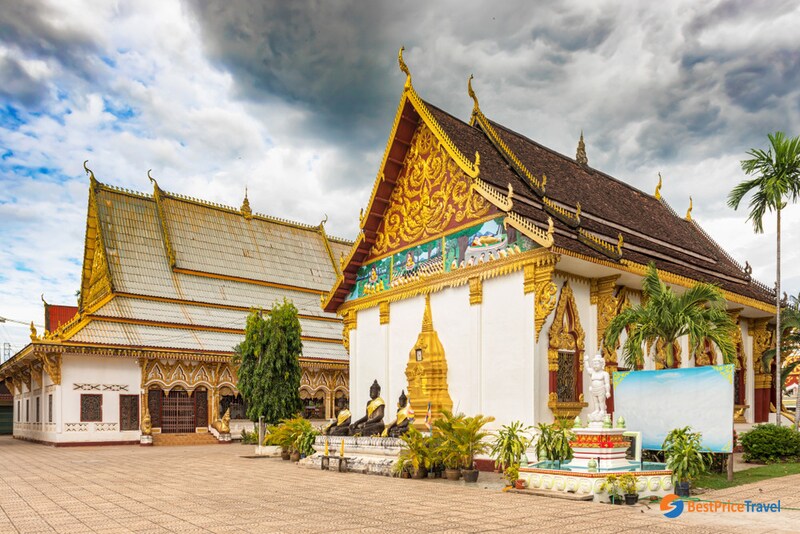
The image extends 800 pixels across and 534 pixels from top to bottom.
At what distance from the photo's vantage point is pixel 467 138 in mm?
17250

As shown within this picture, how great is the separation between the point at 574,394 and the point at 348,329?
768 centimetres

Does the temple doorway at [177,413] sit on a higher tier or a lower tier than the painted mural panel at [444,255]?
lower

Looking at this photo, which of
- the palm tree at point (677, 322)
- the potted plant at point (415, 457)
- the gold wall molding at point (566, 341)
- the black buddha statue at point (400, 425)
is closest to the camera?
the palm tree at point (677, 322)

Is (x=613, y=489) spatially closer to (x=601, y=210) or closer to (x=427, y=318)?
(x=427, y=318)

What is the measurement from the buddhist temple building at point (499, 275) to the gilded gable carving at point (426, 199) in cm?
4

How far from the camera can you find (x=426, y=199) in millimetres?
17016

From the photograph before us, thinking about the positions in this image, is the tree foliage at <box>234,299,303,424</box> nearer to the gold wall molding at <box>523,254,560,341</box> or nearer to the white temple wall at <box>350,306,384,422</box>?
the white temple wall at <box>350,306,384,422</box>

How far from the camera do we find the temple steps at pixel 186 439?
25.3 metres

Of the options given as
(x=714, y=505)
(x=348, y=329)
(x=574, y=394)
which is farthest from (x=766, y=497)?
(x=348, y=329)

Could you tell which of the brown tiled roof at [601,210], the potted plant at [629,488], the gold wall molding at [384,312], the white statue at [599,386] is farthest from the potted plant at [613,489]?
the gold wall molding at [384,312]

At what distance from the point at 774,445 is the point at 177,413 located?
2025 centimetres

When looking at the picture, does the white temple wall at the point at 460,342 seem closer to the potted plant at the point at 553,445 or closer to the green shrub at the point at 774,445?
the potted plant at the point at 553,445

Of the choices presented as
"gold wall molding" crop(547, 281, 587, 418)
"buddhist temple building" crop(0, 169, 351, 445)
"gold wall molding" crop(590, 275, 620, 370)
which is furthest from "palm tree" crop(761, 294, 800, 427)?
"buddhist temple building" crop(0, 169, 351, 445)

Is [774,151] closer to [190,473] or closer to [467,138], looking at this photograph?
[467,138]
